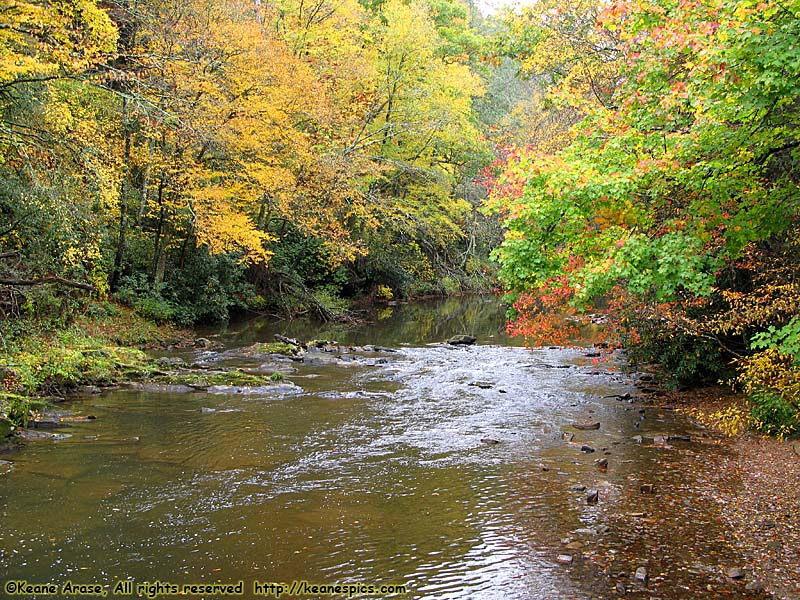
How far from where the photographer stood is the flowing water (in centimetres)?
646

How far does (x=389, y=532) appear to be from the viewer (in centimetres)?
746

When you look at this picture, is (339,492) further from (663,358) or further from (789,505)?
(663,358)

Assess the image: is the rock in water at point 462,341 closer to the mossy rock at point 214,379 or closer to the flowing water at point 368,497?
the flowing water at point 368,497

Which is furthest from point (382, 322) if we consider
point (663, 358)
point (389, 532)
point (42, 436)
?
point (389, 532)

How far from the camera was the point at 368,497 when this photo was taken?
8578 millimetres

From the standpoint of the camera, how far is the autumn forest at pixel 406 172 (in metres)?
8.20

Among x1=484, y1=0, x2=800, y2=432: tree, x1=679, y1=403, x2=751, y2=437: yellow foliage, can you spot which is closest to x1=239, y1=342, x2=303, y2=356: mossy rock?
x1=484, y1=0, x2=800, y2=432: tree

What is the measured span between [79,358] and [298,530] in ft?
29.9

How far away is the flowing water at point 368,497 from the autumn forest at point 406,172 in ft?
6.82

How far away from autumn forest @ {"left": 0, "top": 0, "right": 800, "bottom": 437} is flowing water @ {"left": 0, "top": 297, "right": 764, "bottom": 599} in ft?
6.82

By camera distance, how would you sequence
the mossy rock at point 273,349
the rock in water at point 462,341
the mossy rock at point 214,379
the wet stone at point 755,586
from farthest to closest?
the rock in water at point 462,341, the mossy rock at point 273,349, the mossy rock at point 214,379, the wet stone at point 755,586

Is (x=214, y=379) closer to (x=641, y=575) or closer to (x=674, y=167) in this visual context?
(x=674, y=167)

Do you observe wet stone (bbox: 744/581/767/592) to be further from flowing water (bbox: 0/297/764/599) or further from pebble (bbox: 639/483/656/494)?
pebble (bbox: 639/483/656/494)

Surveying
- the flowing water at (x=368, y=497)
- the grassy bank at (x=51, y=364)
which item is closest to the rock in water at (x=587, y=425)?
the flowing water at (x=368, y=497)
